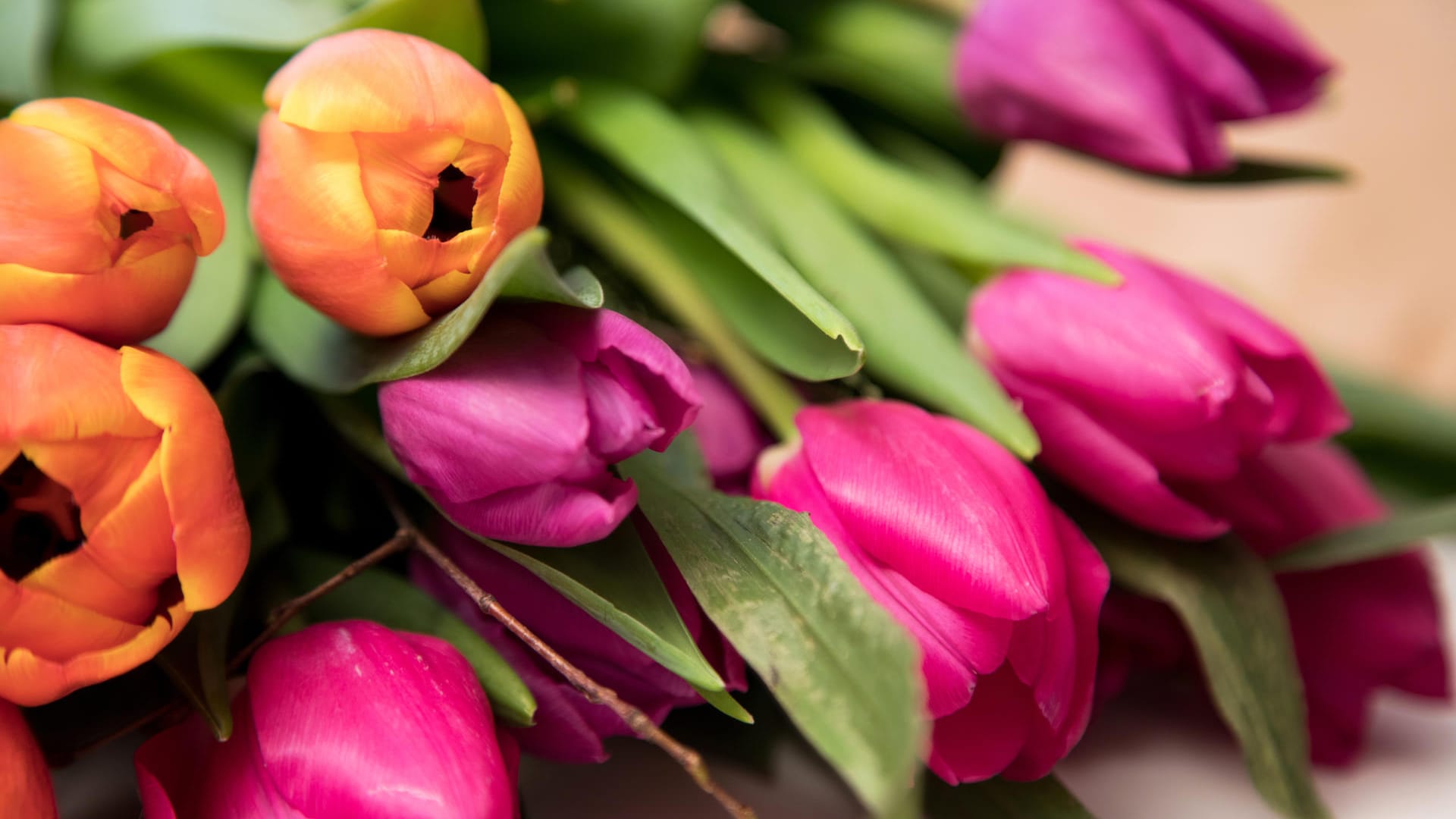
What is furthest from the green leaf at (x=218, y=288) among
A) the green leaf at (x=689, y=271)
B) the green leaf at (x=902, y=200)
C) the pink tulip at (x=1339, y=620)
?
the pink tulip at (x=1339, y=620)

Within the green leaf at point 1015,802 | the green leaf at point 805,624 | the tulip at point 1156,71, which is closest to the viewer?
the green leaf at point 805,624

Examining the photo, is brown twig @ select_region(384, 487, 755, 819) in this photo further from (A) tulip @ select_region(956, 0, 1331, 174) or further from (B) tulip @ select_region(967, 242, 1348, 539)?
(A) tulip @ select_region(956, 0, 1331, 174)

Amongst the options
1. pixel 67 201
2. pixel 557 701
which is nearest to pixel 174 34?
pixel 67 201

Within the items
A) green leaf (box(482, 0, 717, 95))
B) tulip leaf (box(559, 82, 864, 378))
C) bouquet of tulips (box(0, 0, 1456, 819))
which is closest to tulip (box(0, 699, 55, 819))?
bouquet of tulips (box(0, 0, 1456, 819))

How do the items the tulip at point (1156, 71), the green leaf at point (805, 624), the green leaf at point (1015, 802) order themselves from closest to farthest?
the green leaf at point (805, 624)
the green leaf at point (1015, 802)
the tulip at point (1156, 71)

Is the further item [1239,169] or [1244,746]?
[1239,169]

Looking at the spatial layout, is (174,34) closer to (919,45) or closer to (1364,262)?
(919,45)

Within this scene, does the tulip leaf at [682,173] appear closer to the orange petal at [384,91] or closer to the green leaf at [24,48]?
the orange petal at [384,91]
